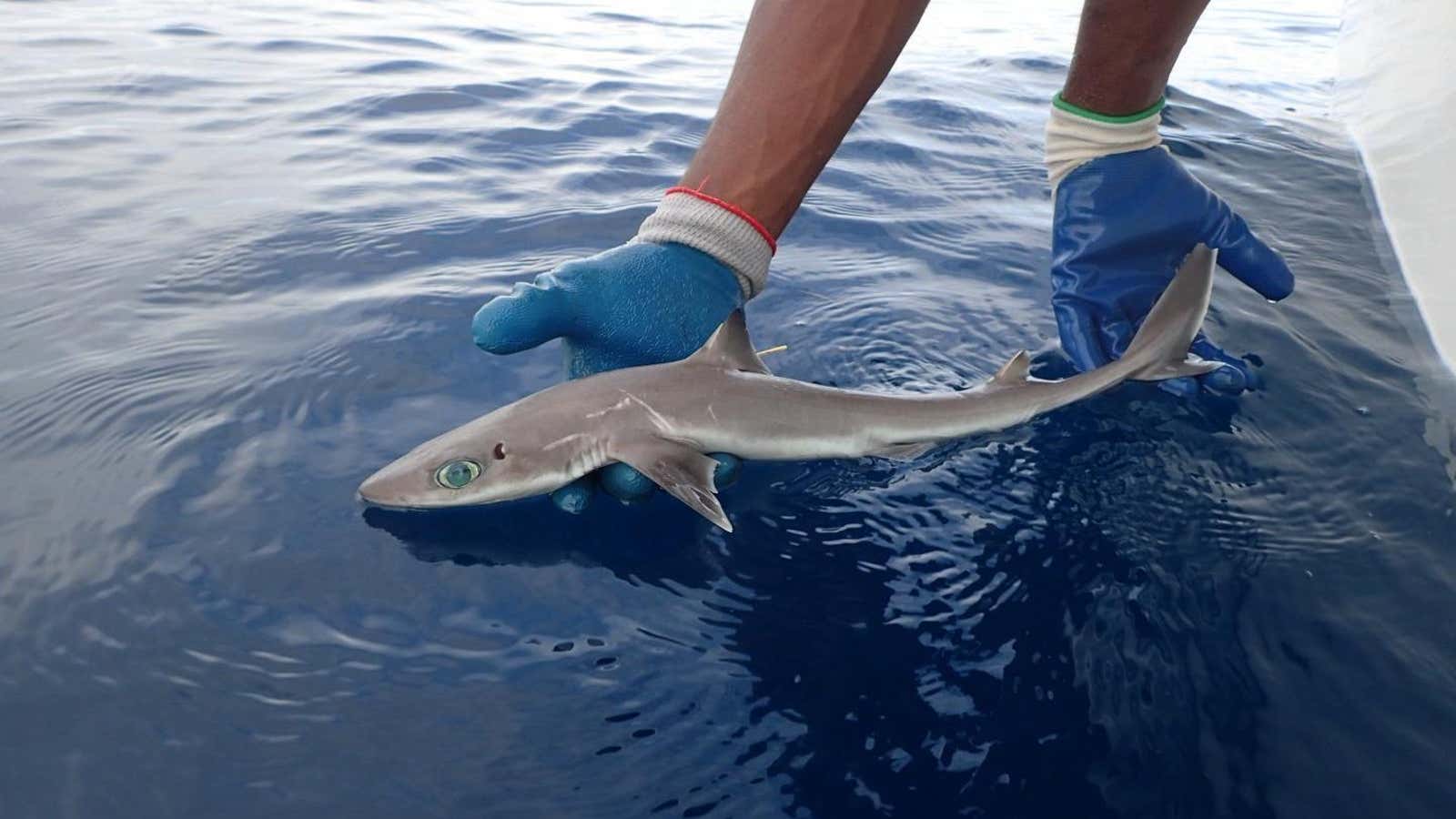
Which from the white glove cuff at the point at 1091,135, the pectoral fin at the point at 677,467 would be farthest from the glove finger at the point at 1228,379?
the pectoral fin at the point at 677,467

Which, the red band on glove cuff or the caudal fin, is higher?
the red band on glove cuff

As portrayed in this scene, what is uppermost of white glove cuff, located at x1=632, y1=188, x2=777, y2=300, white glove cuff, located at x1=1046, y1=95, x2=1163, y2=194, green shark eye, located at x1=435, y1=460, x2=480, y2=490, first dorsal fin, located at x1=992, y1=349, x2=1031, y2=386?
white glove cuff, located at x1=1046, y1=95, x2=1163, y2=194

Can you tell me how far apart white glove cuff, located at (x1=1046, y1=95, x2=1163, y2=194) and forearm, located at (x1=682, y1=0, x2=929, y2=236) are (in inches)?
53.4

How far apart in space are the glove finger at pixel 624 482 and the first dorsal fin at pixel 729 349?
492 millimetres

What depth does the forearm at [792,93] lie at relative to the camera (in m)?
3.13

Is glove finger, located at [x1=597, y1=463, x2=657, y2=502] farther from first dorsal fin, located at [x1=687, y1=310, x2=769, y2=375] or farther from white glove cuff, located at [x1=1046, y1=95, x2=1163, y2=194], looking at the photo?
white glove cuff, located at [x1=1046, y1=95, x2=1163, y2=194]

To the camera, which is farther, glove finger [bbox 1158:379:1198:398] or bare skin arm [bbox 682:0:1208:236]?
glove finger [bbox 1158:379:1198:398]

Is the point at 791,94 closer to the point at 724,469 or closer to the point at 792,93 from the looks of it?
the point at 792,93

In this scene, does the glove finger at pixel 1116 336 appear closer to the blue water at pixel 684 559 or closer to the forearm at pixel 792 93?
the blue water at pixel 684 559

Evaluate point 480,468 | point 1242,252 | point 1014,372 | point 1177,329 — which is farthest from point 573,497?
point 1242,252

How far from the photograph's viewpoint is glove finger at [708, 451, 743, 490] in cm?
328

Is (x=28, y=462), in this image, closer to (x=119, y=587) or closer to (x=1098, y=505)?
(x=119, y=587)

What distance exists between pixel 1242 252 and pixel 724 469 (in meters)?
2.70

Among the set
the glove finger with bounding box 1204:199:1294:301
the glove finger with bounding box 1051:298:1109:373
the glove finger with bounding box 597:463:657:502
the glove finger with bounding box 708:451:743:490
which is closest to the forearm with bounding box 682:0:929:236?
the glove finger with bounding box 708:451:743:490
